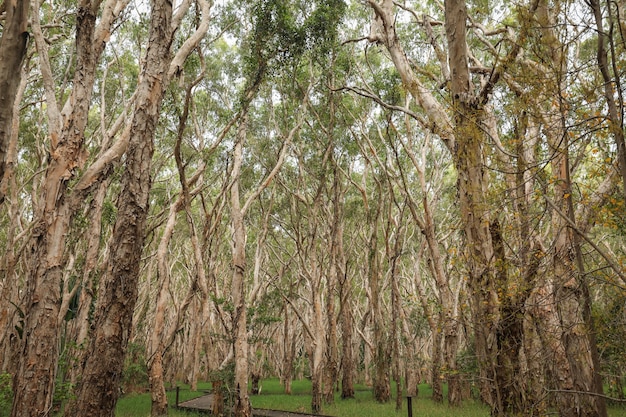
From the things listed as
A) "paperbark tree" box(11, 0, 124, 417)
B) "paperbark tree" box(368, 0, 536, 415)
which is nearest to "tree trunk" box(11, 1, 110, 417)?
"paperbark tree" box(11, 0, 124, 417)

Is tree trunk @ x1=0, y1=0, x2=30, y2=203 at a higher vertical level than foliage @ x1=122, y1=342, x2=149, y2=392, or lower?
higher

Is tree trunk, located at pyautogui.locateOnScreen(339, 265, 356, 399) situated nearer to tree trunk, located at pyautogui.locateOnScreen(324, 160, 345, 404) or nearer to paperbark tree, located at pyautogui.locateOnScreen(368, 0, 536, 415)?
tree trunk, located at pyautogui.locateOnScreen(324, 160, 345, 404)

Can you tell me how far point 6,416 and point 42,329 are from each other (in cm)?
651

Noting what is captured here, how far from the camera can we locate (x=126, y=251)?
4055 millimetres

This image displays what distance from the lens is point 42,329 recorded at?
5.36 metres

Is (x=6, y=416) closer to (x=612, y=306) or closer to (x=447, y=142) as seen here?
(x=447, y=142)

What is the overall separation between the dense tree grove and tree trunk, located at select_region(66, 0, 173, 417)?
0.02 metres

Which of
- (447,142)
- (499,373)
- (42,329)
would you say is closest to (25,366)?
(42,329)

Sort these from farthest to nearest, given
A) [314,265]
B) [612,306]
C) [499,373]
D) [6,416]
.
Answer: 1. [314,265]
2. [6,416]
3. [499,373]
4. [612,306]

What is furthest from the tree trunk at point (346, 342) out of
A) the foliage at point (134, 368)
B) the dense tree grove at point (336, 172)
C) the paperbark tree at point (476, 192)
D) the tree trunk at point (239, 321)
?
the paperbark tree at point (476, 192)

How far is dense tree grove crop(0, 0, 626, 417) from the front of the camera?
4.14 m

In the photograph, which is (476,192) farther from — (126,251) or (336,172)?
(336,172)

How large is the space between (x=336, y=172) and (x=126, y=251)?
11948mm

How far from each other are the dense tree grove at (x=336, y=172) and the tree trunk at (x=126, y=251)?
19 mm
